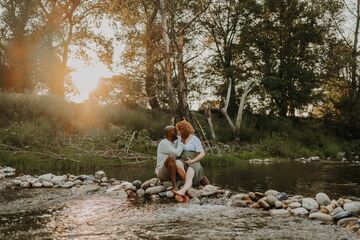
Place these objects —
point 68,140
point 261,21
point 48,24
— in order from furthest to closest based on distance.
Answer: point 261,21 → point 48,24 → point 68,140

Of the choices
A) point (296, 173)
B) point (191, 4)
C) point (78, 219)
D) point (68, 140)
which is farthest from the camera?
point (191, 4)

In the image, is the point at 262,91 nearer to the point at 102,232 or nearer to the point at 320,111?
the point at 320,111

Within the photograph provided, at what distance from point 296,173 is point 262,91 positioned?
41.6ft

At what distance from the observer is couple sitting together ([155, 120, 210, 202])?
313 inches

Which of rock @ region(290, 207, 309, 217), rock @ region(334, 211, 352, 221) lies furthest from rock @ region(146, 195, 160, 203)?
rock @ region(334, 211, 352, 221)

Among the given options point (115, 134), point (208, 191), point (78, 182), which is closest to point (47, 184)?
point (78, 182)

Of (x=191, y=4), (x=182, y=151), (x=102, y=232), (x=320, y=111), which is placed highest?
(x=191, y=4)

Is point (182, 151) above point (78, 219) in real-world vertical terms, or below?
above

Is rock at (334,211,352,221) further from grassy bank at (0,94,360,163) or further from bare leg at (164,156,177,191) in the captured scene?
grassy bank at (0,94,360,163)

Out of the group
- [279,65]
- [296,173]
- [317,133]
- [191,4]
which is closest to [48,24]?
[191,4]

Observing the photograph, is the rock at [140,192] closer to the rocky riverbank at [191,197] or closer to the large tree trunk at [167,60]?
the rocky riverbank at [191,197]

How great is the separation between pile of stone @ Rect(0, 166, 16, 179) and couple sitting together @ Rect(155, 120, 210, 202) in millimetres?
4501

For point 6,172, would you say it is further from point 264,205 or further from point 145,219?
point 264,205

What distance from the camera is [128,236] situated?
4961 mm
